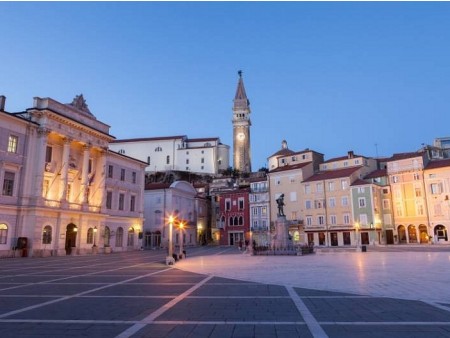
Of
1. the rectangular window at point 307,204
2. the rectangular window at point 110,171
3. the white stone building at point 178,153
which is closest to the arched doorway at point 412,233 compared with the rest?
the rectangular window at point 307,204

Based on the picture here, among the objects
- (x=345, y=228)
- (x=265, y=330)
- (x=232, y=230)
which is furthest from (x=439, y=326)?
(x=232, y=230)

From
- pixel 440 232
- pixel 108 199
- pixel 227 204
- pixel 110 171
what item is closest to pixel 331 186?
pixel 440 232

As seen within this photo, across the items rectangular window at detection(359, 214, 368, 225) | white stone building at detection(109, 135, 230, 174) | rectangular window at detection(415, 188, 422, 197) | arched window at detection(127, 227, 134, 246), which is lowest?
arched window at detection(127, 227, 134, 246)

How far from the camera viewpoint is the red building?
78.1 metres

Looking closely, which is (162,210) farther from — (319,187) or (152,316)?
(152,316)

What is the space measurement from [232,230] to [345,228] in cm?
2595

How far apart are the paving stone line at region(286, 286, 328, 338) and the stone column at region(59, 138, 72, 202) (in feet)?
116

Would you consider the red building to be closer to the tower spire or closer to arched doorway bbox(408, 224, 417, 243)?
arched doorway bbox(408, 224, 417, 243)

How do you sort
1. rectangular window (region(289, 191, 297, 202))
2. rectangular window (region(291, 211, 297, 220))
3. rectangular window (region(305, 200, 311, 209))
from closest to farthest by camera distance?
rectangular window (region(305, 200, 311, 209))
rectangular window (region(291, 211, 297, 220))
rectangular window (region(289, 191, 297, 202))

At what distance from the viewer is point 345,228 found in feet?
204

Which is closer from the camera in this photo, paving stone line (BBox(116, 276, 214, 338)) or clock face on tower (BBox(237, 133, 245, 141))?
paving stone line (BBox(116, 276, 214, 338))

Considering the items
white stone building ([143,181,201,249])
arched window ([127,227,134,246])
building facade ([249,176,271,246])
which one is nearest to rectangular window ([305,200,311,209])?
building facade ([249,176,271,246])

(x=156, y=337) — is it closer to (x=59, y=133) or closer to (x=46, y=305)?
(x=46, y=305)

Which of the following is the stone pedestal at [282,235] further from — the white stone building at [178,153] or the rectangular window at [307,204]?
the white stone building at [178,153]
